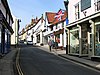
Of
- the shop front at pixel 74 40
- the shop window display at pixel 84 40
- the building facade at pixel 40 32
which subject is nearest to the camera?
the shop window display at pixel 84 40

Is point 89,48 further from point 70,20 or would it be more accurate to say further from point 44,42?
point 44,42

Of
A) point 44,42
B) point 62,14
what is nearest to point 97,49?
point 62,14

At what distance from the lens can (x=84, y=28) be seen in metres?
30.2

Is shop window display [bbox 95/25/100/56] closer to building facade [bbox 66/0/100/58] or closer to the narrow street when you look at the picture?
building facade [bbox 66/0/100/58]

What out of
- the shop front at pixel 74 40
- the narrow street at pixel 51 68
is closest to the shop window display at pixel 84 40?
the shop front at pixel 74 40

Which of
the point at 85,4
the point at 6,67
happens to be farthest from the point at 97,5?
the point at 6,67

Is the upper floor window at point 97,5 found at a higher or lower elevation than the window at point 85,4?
lower

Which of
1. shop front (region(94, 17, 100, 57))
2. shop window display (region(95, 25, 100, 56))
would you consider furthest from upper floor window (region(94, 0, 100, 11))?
shop window display (region(95, 25, 100, 56))

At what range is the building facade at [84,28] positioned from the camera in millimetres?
25641

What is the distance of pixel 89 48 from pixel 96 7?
4.62 meters

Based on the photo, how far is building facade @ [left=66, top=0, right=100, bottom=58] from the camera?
2564 centimetres

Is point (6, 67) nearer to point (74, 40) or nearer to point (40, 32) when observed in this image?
point (74, 40)

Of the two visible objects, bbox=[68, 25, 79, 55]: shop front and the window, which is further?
bbox=[68, 25, 79, 55]: shop front

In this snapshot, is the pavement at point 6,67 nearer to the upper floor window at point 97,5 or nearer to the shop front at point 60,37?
the upper floor window at point 97,5
